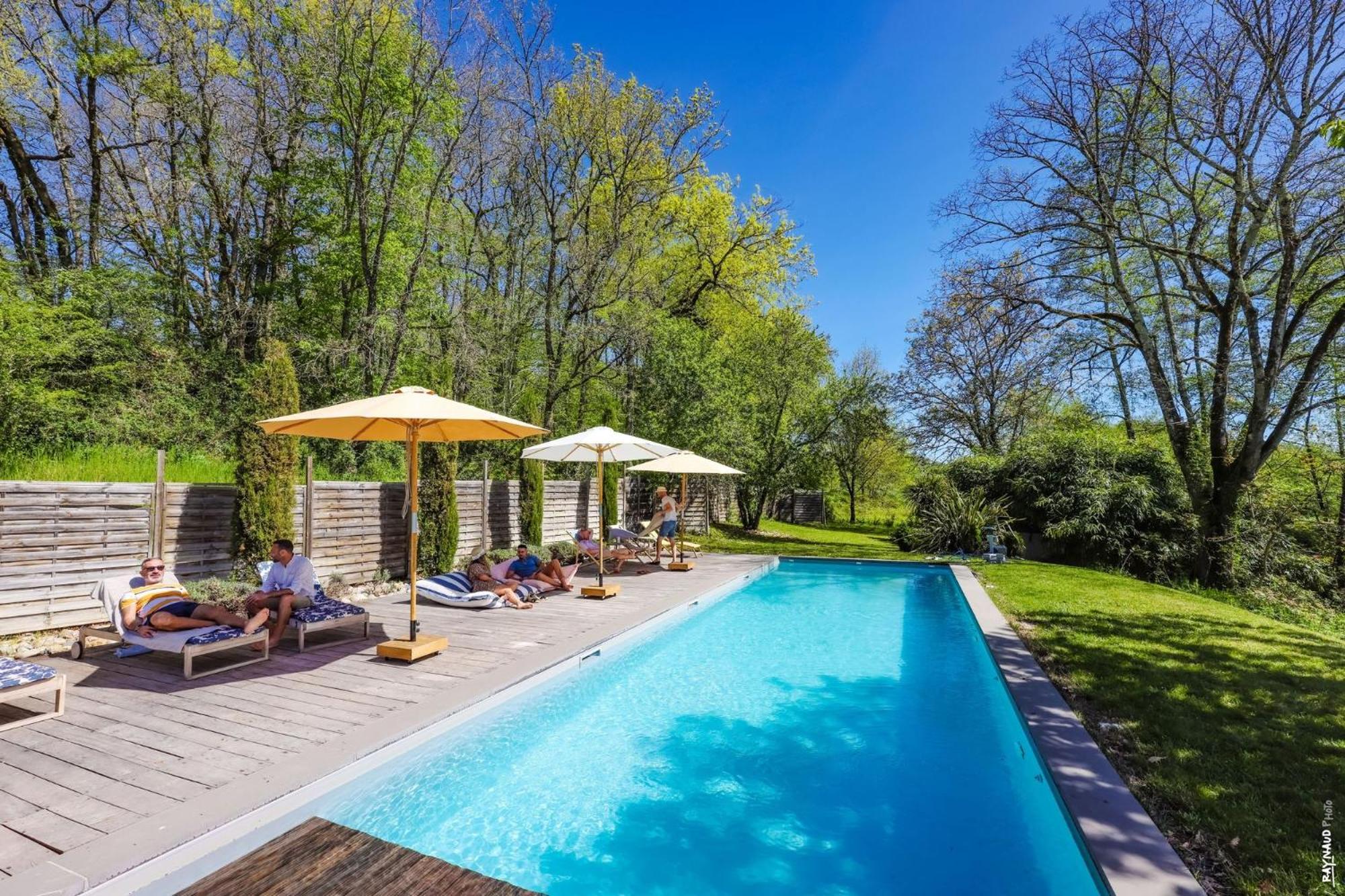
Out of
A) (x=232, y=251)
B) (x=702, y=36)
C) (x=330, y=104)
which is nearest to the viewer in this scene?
(x=330, y=104)

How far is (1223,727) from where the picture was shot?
416cm

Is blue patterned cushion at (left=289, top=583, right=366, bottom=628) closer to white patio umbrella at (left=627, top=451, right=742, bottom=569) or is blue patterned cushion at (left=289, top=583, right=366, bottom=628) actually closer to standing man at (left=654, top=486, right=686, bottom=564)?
white patio umbrella at (left=627, top=451, right=742, bottom=569)

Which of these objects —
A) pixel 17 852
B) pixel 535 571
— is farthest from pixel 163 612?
pixel 535 571

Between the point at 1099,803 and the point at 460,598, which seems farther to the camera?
the point at 460,598

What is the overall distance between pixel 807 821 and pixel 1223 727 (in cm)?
296

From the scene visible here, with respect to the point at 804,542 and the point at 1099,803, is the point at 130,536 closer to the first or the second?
the point at 1099,803

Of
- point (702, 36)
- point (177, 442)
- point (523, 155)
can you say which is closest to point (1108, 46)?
point (702, 36)

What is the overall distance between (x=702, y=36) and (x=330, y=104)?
8973 millimetres

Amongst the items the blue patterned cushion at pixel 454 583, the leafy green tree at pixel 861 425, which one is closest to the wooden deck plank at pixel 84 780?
the blue patterned cushion at pixel 454 583

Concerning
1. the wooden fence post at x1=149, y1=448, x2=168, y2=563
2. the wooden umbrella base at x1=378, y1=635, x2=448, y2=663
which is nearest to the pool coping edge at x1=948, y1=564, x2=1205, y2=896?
the wooden umbrella base at x1=378, y1=635, x2=448, y2=663

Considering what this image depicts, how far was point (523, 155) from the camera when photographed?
634 inches

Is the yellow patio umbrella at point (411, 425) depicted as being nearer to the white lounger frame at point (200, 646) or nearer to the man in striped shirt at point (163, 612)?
the white lounger frame at point (200, 646)

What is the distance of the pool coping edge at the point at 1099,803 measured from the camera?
253 cm

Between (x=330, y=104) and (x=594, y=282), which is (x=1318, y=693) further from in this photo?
(x=330, y=104)
